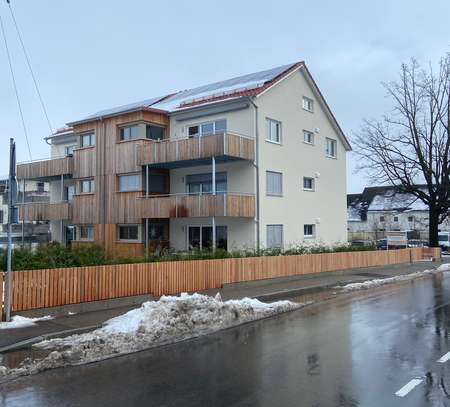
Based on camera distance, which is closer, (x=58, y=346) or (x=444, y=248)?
(x=58, y=346)

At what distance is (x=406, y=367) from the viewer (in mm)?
7102

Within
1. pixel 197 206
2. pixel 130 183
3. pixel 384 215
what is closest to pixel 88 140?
pixel 130 183

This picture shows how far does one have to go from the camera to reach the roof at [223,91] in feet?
89.0

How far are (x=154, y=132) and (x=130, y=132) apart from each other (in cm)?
143

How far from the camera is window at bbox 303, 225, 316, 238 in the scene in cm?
3030

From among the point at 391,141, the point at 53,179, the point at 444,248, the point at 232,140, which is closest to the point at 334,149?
the point at 391,141

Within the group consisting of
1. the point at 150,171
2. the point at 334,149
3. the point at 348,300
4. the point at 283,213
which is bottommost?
the point at 348,300

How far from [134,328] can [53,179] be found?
2901cm

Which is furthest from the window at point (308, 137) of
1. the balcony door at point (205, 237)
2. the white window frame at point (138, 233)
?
the white window frame at point (138, 233)

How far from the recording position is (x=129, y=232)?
29.0 metres

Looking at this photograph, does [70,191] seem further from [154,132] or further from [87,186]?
[154,132]

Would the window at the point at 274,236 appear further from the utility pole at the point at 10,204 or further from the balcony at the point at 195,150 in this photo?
the utility pole at the point at 10,204

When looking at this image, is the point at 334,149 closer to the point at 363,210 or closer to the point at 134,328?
the point at 134,328

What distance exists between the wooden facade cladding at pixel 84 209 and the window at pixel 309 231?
12.7 m
